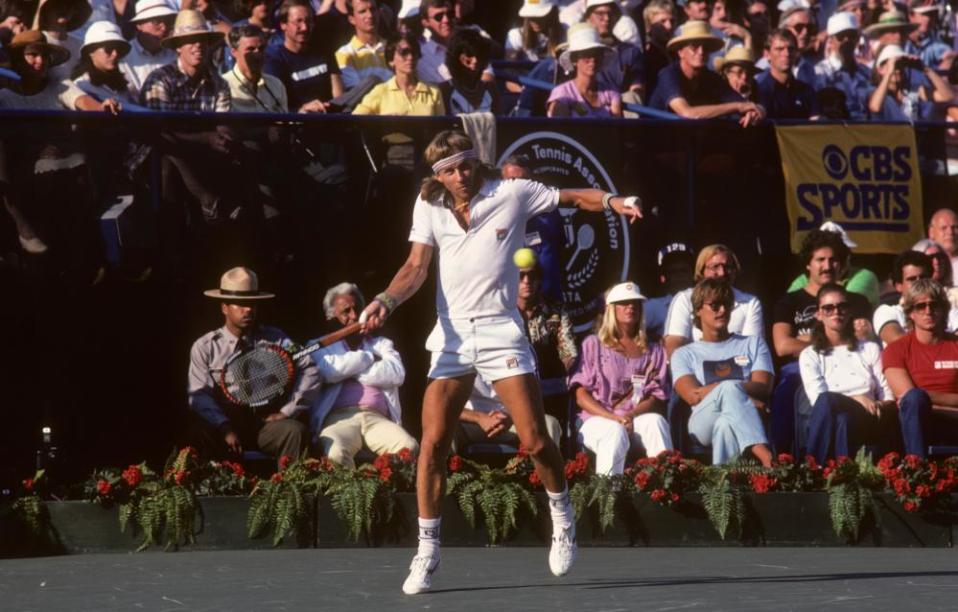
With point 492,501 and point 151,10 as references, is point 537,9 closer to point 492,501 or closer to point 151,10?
point 151,10

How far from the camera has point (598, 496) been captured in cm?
1055

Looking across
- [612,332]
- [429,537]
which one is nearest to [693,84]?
[612,332]

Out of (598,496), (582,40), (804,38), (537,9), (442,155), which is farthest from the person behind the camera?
(804,38)

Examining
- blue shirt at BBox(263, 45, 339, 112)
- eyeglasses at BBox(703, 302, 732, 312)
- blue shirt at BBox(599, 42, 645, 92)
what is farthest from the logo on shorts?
blue shirt at BBox(263, 45, 339, 112)

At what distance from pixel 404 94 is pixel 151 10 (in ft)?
6.11

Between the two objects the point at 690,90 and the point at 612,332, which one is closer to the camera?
the point at 612,332

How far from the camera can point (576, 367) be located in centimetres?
1188

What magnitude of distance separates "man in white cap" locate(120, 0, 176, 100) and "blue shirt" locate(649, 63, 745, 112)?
3553mm

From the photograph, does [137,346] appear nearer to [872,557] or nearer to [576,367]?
[576,367]

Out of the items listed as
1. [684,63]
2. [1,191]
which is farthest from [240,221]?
[684,63]

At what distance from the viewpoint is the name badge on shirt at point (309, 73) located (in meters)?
12.9

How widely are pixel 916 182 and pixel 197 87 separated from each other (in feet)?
17.0

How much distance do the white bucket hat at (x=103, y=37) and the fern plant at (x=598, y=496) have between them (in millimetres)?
4141

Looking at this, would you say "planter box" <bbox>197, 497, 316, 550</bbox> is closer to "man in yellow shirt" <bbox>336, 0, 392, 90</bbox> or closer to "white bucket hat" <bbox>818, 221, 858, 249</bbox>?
"man in yellow shirt" <bbox>336, 0, 392, 90</bbox>
